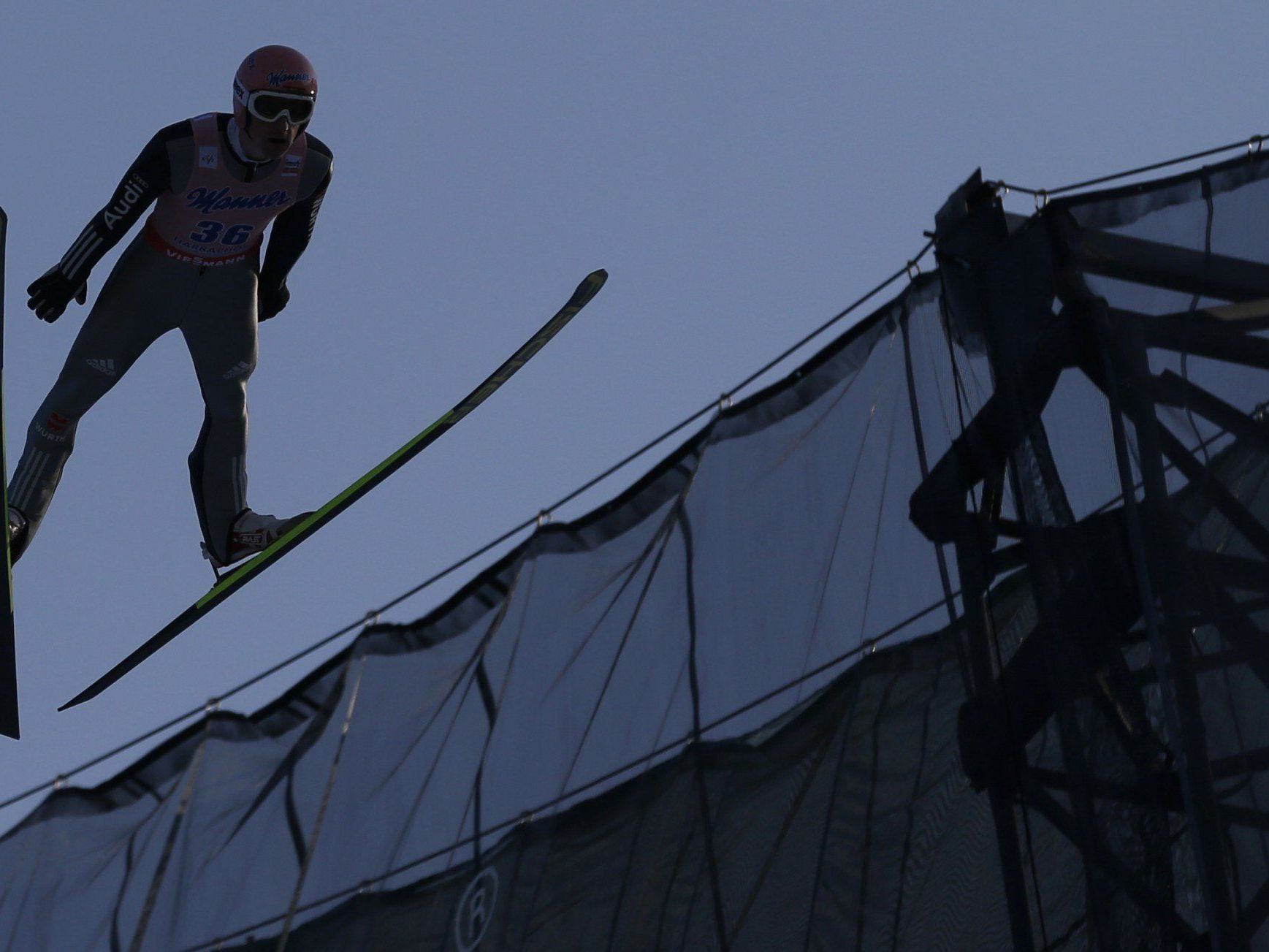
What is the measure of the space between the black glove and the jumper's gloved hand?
1.99 feet

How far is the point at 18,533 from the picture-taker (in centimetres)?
639

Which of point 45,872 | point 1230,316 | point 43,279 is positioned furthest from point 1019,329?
point 45,872

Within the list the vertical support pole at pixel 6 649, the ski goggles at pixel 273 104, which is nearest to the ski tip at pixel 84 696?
the vertical support pole at pixel 6 649

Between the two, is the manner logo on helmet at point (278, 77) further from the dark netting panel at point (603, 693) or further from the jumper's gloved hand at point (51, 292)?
the dark netting panel at point (603, 693)

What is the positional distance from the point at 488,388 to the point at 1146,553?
309 cm

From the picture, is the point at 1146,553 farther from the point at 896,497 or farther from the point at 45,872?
the point at 45,872

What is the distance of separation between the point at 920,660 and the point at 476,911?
2.00 meters

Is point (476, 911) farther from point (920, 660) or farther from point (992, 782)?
point (992, 782)

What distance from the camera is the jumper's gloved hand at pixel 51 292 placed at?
243 inches

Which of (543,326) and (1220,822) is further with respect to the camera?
(543,326)

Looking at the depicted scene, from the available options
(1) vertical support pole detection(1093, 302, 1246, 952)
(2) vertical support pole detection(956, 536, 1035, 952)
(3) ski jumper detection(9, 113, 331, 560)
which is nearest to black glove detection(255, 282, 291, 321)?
(3) ski jumper detection(9, 113, 331, 560)

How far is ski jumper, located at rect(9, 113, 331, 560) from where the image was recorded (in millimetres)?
6184

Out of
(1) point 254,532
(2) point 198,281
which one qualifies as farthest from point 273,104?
(1) point 254,532

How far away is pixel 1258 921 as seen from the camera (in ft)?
14.1
